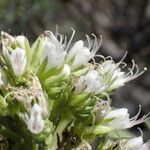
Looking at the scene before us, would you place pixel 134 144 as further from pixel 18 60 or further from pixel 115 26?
pixel 115 26

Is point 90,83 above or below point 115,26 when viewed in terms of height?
above

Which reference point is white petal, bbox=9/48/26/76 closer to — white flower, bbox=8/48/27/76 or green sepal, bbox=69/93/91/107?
white flower, bbox=8/48/27/76

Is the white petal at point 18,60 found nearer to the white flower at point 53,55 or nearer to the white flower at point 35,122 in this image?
the white flower at point 53,55

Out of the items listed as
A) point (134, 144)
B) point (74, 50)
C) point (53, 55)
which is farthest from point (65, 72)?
point (134, 144)

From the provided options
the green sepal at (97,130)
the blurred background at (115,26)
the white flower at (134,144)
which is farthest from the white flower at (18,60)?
the blurred background at (115,26)

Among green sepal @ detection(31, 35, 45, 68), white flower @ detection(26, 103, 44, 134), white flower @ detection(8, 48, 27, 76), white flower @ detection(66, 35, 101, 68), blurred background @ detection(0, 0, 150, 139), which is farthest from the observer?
blurred background @ detection(0, 0, 150, 139)

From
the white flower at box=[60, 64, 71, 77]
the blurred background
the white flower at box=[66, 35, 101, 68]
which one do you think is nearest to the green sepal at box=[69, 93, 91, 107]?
the white flower at box=[60, 64, 71, 77]

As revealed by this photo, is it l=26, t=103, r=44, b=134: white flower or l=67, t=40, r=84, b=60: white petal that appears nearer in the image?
l=26, t=103, r=44, b=134: white flower
